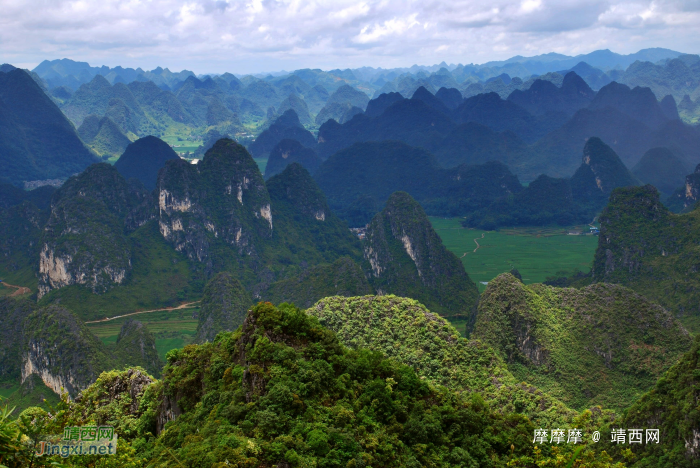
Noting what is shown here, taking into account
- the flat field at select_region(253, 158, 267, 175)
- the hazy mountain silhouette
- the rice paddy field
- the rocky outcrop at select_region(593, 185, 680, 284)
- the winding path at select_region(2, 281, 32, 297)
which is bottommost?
the rice paddy field

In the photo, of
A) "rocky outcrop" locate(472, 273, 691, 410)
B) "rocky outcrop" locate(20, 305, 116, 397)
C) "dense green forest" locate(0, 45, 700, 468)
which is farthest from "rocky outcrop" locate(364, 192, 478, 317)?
"rocky outcrop" locate(20, 305, 116, 397)

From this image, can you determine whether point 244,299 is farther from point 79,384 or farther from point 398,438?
point 398,438

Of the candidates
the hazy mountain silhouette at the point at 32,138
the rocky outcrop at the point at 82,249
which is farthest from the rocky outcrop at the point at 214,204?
the hazy mountain silhouette at the point at 32,138

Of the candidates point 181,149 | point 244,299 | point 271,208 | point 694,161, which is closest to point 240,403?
point 244,299

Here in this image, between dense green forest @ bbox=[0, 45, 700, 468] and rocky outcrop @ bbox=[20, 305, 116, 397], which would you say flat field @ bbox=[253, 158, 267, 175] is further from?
rocky outcrop @ bbox=[20, 305, 116, 397]

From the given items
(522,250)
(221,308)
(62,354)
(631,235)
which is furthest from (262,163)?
(62,354)

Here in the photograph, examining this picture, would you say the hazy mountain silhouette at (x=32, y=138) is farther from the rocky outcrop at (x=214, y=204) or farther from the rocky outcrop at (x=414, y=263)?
the rocky outcrop at (x=414, y=263)

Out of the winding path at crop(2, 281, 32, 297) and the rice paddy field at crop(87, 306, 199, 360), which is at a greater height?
the winding path at crop(2, 281, 32, 297)

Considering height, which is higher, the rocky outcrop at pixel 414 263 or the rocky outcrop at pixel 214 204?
the rocky outcrop at pixel 214 204
